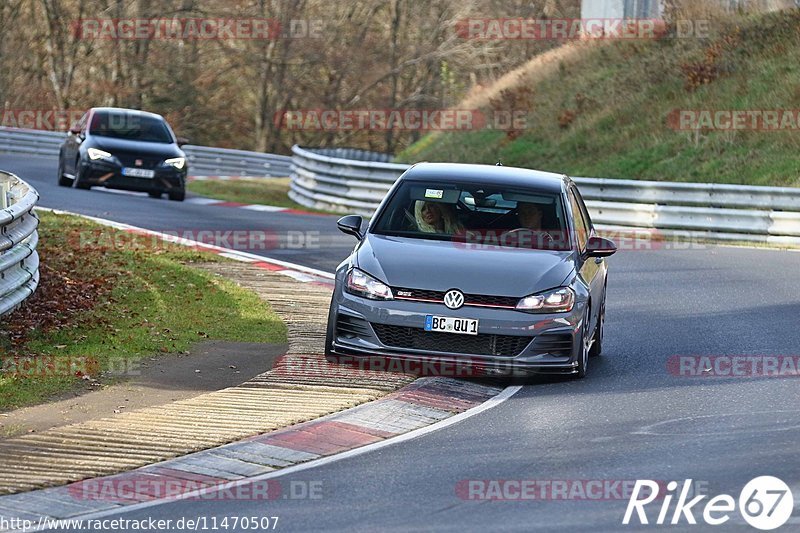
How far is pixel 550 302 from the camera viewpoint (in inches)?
418

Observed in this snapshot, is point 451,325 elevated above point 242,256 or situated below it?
above

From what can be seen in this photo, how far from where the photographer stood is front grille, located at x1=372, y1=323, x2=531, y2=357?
10469mm

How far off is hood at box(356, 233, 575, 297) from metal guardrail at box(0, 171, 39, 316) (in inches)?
123

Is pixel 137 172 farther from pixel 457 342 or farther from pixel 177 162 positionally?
pixel 457 342

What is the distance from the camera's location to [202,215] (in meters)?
24.3

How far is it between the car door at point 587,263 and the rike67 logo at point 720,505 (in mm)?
3875

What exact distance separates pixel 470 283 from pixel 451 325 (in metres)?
0.35

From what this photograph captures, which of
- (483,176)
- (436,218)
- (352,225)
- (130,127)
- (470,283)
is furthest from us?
(130,127)

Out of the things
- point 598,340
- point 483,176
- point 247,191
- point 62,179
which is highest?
point 483,176

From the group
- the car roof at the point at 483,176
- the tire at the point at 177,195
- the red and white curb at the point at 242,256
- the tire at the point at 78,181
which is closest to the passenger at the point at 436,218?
the car roof at the point at 483,176

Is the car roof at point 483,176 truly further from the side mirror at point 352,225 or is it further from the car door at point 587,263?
the side mirror at point 352,225

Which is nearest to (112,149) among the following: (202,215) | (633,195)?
(202,215)

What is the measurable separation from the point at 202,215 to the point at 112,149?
4.16 metres

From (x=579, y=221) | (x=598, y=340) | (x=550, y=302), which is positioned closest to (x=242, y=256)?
(x=579, y=221)
